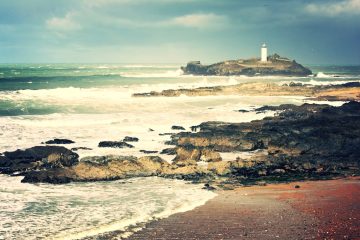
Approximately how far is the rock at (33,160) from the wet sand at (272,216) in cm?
740

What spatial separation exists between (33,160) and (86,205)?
22.5ft

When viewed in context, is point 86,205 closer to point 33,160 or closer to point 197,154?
point 33,160

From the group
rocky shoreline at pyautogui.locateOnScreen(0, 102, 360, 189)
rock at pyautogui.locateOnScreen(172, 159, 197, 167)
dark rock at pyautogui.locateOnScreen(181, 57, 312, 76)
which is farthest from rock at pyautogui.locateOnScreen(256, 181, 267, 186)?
dark rock at pyautogui.locateOnScreen(181, 57, 312, 76)

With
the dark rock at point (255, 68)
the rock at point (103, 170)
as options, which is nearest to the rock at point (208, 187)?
the rock at point (103, 170)

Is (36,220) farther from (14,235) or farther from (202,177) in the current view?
(202,177)

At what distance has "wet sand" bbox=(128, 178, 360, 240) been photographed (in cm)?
1139

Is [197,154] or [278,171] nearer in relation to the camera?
[278,171]

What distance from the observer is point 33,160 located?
20156 millimetres

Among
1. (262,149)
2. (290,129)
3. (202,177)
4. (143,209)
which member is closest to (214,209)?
(143,209)

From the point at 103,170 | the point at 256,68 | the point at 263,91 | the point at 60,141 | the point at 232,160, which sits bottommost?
the point at 232,160

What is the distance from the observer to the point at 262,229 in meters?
11.7

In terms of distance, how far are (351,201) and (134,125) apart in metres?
21.2

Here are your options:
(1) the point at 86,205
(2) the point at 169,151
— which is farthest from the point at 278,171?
(1) the point at 86,205

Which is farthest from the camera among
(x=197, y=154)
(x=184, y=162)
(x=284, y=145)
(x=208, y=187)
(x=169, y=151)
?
(x=169, y=151)
